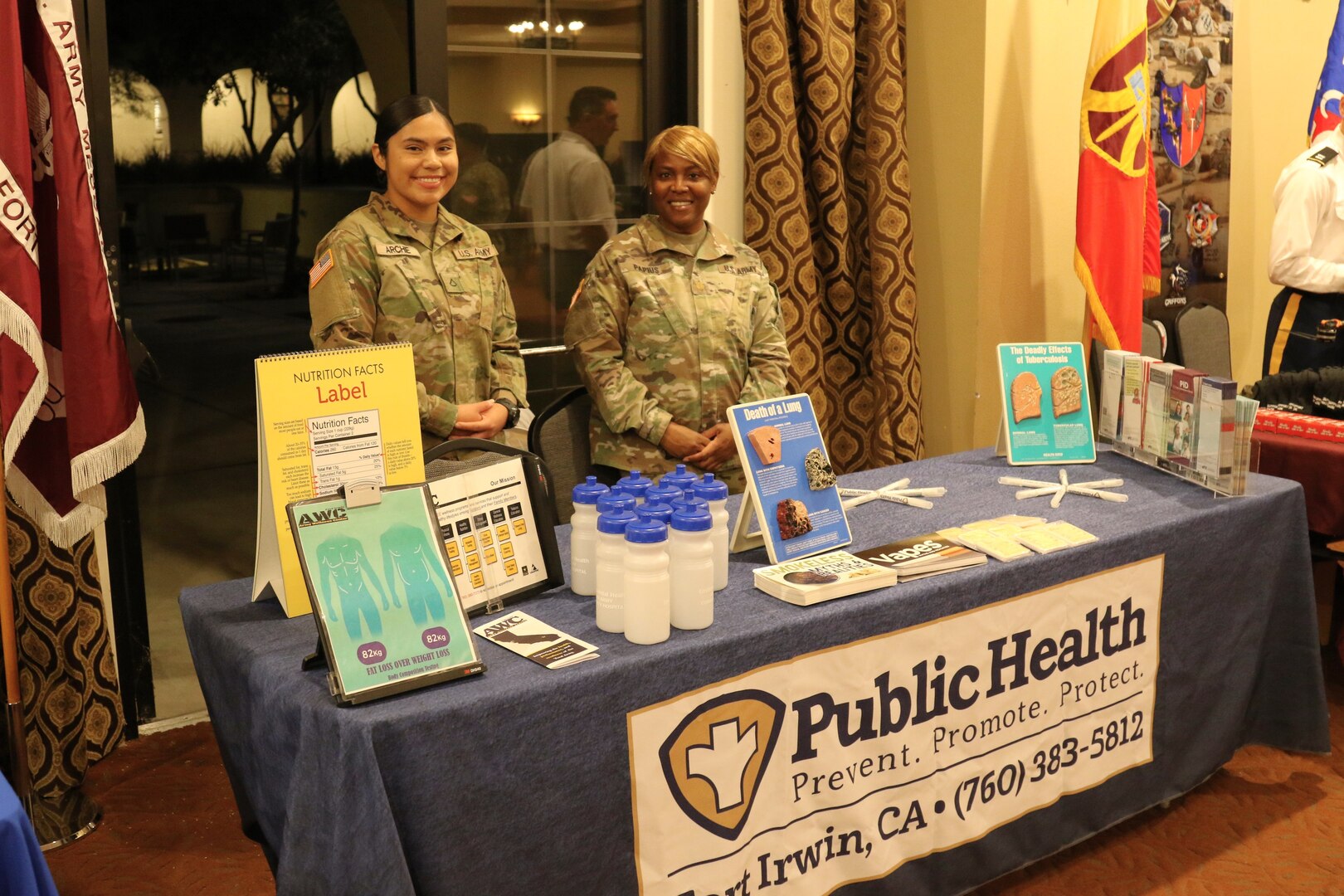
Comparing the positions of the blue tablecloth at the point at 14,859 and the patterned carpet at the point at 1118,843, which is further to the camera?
the patterned carpet at the point at 1118,843

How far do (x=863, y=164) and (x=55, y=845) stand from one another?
110 inches

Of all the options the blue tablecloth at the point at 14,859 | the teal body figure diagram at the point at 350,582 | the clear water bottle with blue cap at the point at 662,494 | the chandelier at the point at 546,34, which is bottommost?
the blue tablecloth at the point at 14,859

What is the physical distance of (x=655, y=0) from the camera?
356 centimetres

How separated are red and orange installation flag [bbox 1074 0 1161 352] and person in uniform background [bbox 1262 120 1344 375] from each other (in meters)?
0.56

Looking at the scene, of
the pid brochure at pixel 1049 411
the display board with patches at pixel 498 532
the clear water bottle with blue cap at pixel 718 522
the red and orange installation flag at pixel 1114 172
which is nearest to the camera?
the display board with patches at pixel 498 532

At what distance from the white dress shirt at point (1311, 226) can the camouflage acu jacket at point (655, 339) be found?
2.19 meters

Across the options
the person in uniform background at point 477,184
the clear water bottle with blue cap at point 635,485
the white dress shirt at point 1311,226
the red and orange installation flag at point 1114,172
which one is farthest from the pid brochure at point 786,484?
the white dress shirt at point 1311,226

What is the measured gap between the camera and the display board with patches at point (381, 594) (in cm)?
150

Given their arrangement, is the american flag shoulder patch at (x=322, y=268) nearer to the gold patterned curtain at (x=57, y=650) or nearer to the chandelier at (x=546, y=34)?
the gold patterned curtain at (x=57, y=650)

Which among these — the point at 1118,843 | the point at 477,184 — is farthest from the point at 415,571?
the point at 477,184

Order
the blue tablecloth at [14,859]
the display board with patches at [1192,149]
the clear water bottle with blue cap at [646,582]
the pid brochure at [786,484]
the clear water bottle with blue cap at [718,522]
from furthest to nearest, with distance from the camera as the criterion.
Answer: the display board with patches at [1192,149]
the pid brochure at [786,484]
the clear water bottle with blue cap at [718,522]
the clear water bottle with blue cap at [646,582]
the blue tablecloth at [14,859]

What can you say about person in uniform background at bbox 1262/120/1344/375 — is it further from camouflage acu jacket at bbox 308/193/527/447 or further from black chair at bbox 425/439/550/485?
black chair at bbox 425/439/550/485

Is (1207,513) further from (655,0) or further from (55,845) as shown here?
(55,845)

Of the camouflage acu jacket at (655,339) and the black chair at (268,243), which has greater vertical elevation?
the black chair at (268,243)
